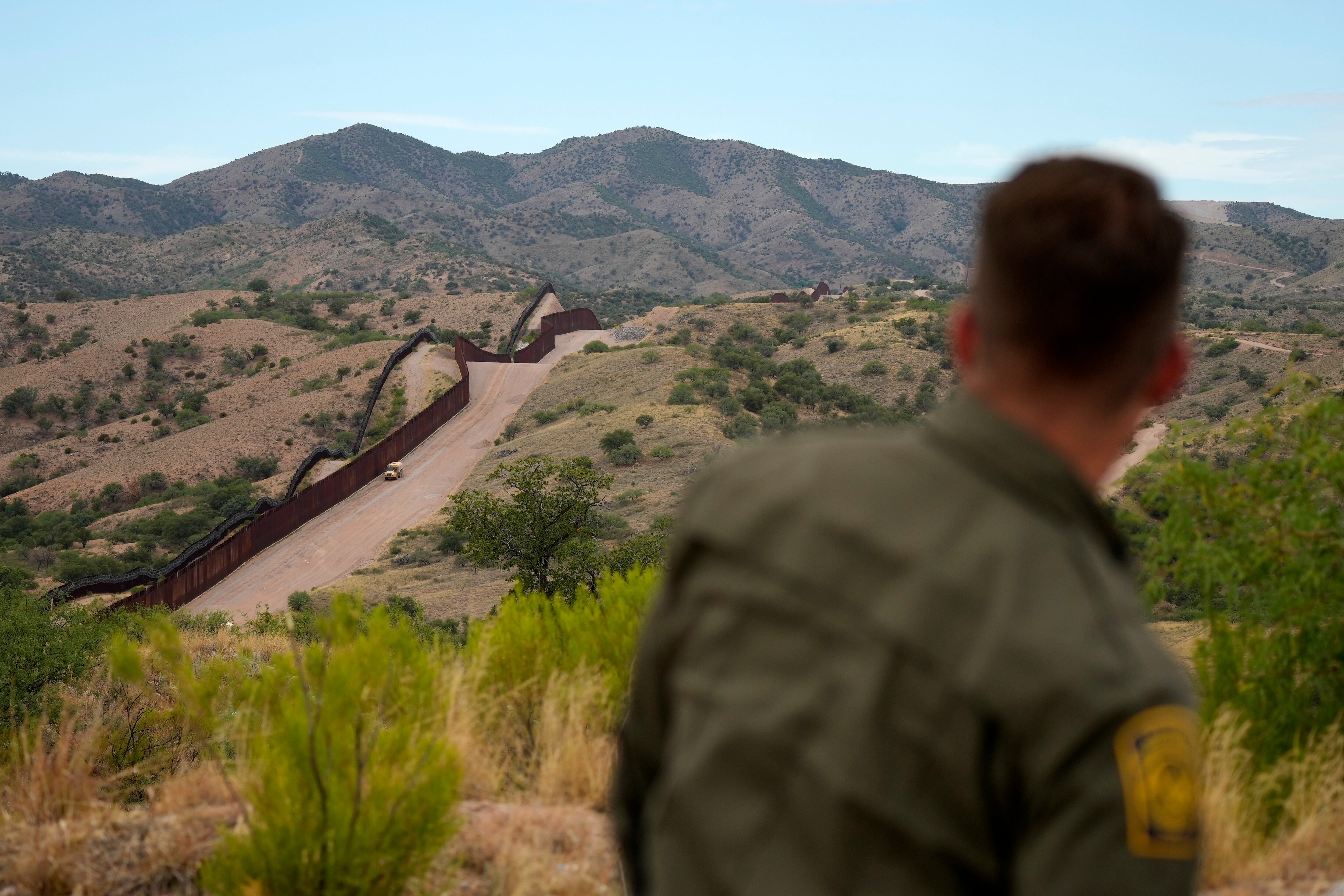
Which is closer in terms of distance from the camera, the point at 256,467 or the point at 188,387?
the point at 256,467

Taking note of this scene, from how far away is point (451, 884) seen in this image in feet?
12.9

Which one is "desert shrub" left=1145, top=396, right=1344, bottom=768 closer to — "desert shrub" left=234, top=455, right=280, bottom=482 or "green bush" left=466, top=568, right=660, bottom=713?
"green bush" left=466, top=568, right=660, bottom=713

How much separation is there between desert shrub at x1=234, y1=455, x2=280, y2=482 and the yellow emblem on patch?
4904 centimetres

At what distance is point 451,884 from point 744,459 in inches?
128

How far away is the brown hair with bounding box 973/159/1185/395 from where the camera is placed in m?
1.21

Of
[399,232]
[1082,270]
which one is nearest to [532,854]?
[1082,270]

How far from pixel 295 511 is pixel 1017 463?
113ft

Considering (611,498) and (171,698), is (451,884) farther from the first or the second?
(611,498)

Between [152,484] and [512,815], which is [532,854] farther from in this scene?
[152,484]

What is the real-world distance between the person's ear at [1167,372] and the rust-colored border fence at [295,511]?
23.4m

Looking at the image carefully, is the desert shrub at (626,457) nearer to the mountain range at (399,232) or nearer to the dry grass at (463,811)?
the dry grass at (463,811)

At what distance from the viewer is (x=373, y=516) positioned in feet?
113

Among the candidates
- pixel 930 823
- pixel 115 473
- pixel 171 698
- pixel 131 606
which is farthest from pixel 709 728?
pixel 115 473

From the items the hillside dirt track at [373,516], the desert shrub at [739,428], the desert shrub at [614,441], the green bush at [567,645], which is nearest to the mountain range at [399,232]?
the hillside dirt track at [373,516]
